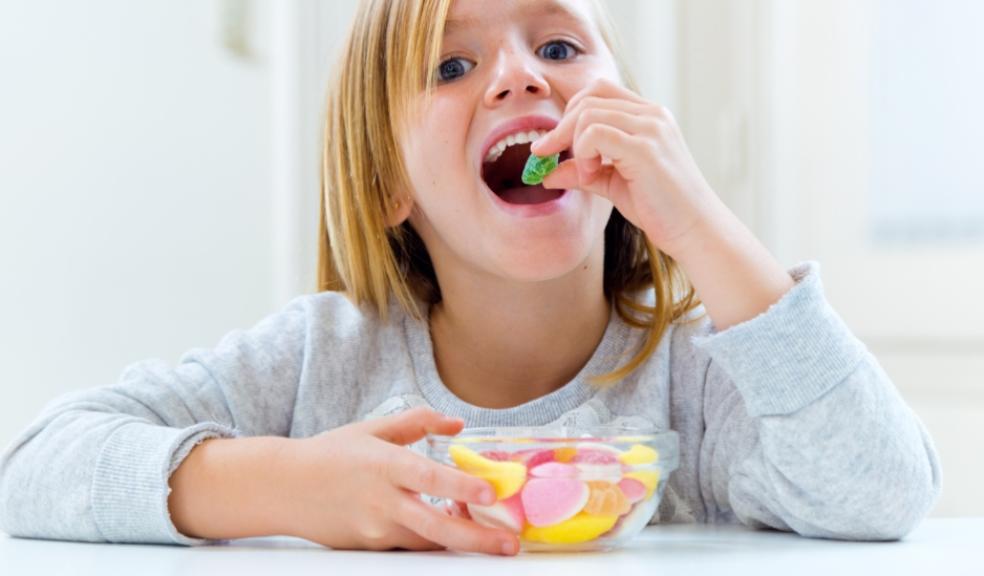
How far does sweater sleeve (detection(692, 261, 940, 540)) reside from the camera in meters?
0.81

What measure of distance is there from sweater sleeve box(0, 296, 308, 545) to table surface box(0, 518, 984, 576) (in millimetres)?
22

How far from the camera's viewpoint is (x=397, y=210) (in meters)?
1.20

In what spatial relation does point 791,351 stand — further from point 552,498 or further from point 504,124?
point 504,124

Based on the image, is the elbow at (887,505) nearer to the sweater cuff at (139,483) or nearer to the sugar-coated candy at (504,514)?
the sugar-coated candy at (504,514)

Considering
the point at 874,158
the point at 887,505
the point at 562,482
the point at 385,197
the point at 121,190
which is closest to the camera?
the point at 562,482

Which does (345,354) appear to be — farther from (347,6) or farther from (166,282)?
(347,6)

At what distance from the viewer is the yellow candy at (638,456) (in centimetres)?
72

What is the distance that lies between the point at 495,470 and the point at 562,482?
0.14 feet

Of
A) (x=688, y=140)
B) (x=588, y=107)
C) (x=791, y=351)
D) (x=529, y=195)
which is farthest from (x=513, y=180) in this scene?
(x=688, y=140)

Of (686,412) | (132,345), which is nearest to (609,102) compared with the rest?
(686,412)

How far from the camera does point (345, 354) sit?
1.12 metres

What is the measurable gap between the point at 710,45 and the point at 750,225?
331 mm

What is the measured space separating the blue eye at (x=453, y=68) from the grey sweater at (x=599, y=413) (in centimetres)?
25

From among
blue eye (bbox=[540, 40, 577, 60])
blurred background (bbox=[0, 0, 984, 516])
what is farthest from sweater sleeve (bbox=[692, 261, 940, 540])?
blurred background (bbox=[0, 0, 984, 516])
